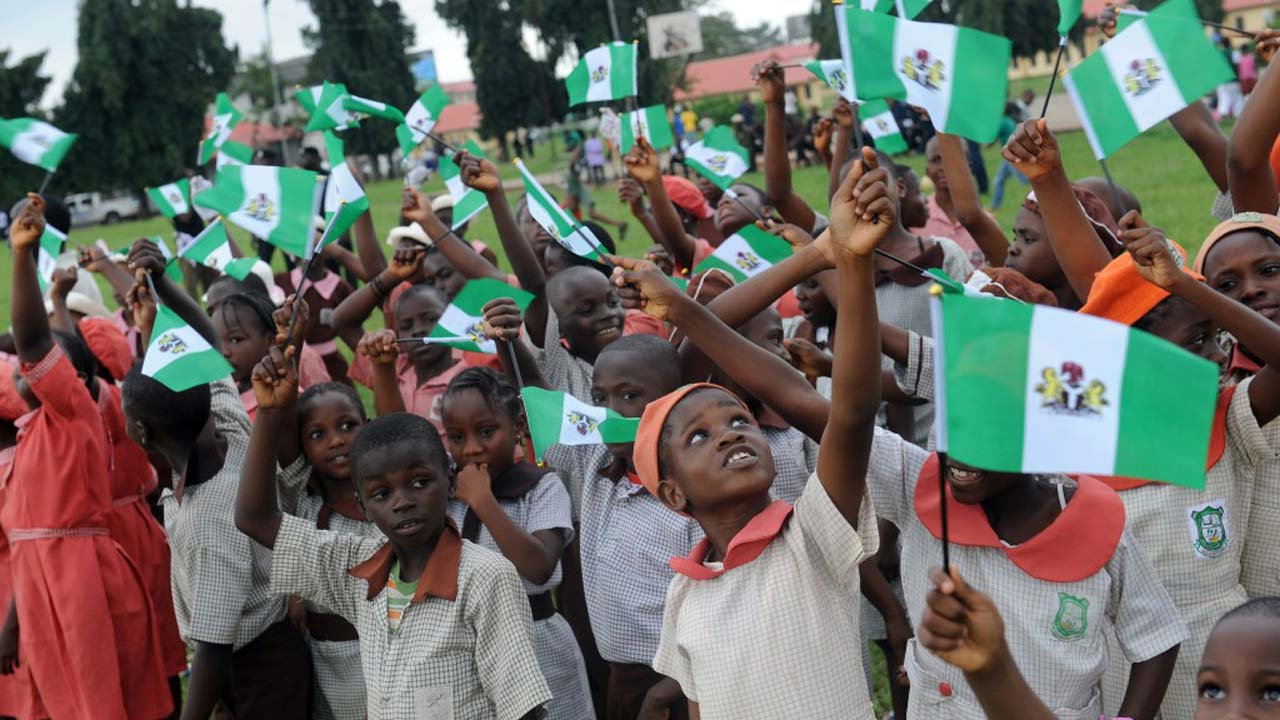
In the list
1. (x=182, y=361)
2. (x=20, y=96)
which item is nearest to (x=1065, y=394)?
(x=182, y=361)

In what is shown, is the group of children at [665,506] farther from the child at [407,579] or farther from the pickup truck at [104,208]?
the pickup truck at [104,208]

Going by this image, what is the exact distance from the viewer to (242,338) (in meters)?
4.64

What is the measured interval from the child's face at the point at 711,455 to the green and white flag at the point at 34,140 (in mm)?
3847

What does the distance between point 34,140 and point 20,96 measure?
3767cm

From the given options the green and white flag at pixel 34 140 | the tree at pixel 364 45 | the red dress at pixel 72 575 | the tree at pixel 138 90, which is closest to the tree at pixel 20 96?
the tree at pixel 138 90

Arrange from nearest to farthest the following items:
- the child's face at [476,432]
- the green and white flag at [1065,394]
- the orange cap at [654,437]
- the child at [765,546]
Result: the green and white flag at [1065,394], the child at [765,546], the orange cap at [654,437], the child's face at [476,432]

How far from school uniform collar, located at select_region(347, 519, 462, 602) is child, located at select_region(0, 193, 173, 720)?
131 centimetres

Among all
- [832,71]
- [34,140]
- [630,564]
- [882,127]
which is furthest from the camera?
[882,127]

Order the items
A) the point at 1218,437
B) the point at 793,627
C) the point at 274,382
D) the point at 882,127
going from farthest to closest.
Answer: the point at 882,127
the point at 274,382
the point at 1218,437
the point at 793,627

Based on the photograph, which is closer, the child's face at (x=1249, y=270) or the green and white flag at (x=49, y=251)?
the child's face at (x=1249, y=270)

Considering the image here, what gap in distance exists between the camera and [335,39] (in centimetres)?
5181

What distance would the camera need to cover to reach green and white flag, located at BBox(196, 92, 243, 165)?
24.8 ft

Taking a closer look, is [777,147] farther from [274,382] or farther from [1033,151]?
[274,382]

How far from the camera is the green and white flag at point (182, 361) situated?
357cm
